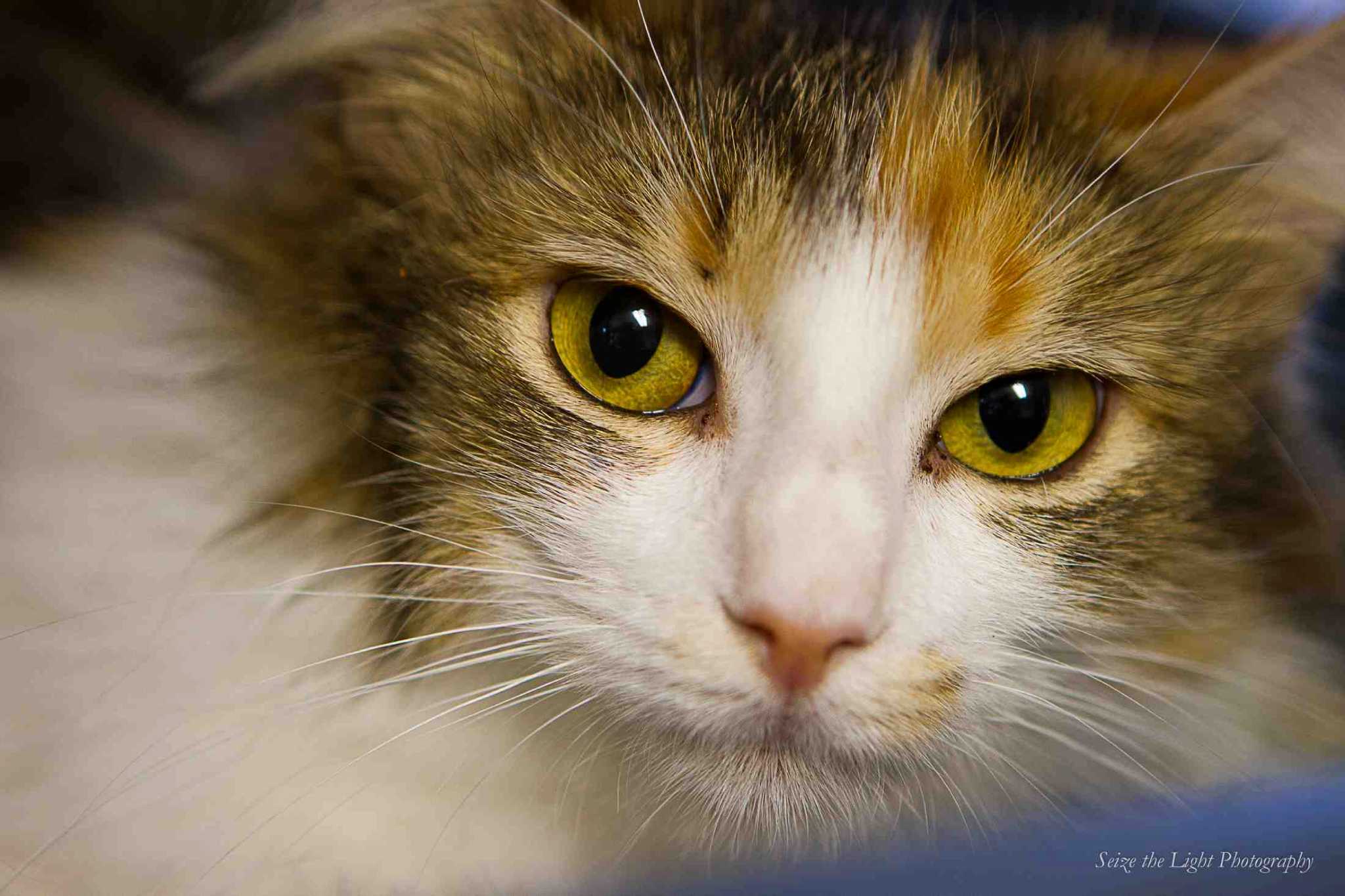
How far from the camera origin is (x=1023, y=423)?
798 millimetres

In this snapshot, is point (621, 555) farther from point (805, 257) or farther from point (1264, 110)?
point (1264, 110)

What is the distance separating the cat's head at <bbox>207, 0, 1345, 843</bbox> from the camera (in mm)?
687

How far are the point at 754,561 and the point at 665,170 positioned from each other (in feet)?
0.97

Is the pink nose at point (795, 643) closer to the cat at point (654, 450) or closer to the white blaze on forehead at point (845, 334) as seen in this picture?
the cat at point (654, 450)

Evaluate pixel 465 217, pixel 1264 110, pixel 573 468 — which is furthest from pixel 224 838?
pixel 1264 110

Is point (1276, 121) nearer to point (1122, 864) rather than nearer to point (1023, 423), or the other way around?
point (1023, 423)

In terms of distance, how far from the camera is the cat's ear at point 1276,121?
2.64ft

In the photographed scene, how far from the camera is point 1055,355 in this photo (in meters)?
0.79

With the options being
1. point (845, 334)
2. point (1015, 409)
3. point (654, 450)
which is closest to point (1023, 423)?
point (1015, 409)

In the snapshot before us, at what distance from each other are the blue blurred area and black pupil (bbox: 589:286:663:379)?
0.42 meters

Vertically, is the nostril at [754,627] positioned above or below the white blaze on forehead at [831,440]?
below

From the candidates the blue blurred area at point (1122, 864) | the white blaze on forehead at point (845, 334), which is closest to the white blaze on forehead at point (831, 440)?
the white blaze on forehead at point (845, 334)

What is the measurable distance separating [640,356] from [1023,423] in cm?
30

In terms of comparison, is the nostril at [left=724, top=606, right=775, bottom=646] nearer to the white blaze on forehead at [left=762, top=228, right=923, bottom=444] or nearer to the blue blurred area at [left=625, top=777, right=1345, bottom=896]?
the white blaze on forehead at [left=762, top=228, right=923, bottom=444]
